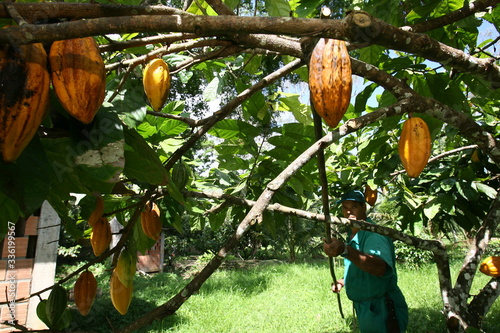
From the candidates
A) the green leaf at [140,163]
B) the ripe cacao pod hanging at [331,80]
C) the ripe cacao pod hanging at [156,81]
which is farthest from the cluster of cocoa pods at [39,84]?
the ripe cacao pod hanging at [156,81]

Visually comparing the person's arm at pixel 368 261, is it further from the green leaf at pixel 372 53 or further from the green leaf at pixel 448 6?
the green leaf at pixel 448 6

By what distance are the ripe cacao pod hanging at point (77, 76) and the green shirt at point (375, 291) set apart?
2220mm

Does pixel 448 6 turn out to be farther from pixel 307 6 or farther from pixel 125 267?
pixel 125 267

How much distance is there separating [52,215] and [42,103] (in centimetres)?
387

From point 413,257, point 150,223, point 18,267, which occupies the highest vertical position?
point 150,223

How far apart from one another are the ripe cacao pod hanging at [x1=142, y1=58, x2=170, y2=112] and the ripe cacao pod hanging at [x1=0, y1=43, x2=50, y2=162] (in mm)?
633

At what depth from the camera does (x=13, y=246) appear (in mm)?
3557

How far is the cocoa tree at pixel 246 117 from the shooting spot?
60cm

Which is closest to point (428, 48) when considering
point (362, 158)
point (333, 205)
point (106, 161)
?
point (106, 161)

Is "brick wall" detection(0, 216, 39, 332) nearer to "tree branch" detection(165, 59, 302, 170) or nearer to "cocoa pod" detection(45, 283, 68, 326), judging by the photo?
"cocoa pod" detection(45, 283, 68, 326)

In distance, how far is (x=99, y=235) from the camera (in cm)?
130

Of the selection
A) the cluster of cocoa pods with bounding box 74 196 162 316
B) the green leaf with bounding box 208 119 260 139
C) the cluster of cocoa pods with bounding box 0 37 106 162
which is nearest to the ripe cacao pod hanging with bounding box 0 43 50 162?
the cluster of cocoa pods with bounding box 0 37 106 162

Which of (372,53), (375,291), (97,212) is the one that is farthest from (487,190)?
(97,212)

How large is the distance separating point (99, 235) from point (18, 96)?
0.89 m
